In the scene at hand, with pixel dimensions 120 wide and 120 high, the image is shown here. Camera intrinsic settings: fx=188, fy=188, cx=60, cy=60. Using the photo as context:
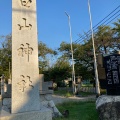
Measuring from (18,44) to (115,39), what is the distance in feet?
68.8

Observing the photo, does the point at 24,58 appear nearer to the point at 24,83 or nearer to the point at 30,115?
the point at 24,83

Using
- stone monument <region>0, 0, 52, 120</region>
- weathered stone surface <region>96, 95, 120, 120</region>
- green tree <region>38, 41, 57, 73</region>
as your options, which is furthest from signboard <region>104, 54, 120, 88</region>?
green tree <region>38, 41, 57, 73</region>

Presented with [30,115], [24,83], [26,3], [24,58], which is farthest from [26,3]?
[30,115]

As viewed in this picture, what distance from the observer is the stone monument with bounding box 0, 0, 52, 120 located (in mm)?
3525

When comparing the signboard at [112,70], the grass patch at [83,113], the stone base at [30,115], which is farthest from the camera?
the grass patch at [83,113]

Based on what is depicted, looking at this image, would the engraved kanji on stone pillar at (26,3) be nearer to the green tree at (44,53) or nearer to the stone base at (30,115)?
the stone base at (30,115)

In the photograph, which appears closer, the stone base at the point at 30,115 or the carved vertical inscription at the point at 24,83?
the stone base at the point at 30,115

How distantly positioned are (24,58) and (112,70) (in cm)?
424

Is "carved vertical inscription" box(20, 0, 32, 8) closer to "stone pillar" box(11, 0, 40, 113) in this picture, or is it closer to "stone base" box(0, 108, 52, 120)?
"stone pillar" box(11, 0, 40, 113)

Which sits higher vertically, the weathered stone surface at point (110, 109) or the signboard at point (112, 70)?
the signboard at point (112, 70)

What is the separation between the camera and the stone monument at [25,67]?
11.6 feet

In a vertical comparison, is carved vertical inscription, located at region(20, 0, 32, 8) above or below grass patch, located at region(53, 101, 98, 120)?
above

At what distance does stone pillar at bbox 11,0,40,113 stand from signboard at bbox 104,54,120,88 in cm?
397

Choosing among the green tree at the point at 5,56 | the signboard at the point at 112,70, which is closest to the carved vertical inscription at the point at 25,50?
the signboard at the point at 112,70
